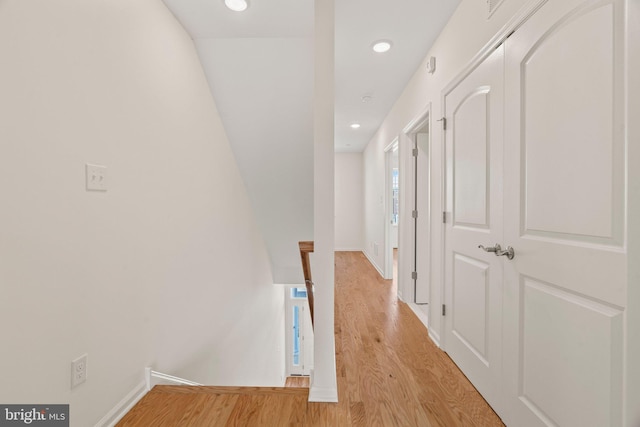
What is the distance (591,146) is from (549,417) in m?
1.13

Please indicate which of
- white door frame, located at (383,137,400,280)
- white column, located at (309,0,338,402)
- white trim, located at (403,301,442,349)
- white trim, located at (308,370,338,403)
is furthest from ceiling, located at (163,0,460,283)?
white trim, located at (308,370,338,403)

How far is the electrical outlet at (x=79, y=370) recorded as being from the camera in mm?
1276

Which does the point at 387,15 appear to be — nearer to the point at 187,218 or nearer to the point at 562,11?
the point at 562,11

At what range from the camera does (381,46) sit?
2.59 m

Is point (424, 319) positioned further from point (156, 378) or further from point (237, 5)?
point (237, 5)

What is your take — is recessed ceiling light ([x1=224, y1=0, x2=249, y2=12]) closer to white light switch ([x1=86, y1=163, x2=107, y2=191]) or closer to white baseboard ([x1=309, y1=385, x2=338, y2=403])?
white light switch ([x1=86, y1=163, x2=107, y2=191])

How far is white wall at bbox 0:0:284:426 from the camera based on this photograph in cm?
108

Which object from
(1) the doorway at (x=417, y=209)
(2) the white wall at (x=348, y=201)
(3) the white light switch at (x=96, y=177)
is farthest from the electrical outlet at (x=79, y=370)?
(2) the white wall at (x=348, y=201)

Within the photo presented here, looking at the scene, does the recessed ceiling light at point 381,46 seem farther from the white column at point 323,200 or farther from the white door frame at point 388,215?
the white door frame at point 388,215

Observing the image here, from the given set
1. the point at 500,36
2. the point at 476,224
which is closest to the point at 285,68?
the point at 500,36

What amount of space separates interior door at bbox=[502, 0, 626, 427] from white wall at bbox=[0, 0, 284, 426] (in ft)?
6.51

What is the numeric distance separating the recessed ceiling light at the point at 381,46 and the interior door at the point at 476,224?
0.72 metres

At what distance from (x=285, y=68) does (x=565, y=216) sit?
7.17 feet

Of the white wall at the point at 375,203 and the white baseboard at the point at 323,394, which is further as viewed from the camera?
the white wall at the point at 375,203
